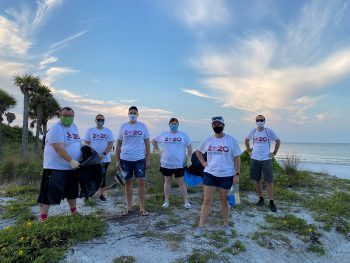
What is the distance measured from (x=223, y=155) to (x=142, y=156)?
60.9 inches

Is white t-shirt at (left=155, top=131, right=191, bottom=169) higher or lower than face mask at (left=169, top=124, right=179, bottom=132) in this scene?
lower

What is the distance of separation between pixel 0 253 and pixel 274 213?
197 inches

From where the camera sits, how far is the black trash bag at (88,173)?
16.1 ft

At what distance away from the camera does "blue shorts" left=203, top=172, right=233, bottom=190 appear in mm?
4875

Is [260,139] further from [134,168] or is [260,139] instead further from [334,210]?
[134,168]

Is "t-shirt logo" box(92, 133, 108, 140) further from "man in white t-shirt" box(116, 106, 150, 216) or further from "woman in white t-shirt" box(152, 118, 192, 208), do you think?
"woman in white t-shirt" box(152, 118, 192, 208)

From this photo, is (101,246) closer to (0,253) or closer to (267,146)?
(0,253)

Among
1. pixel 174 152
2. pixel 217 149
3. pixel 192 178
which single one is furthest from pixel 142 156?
pixel 192 178

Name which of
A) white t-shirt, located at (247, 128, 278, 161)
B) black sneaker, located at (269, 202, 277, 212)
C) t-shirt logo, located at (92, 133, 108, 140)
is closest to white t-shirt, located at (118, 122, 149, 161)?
t-shirt logo, located at (92, 133, 108, 140)

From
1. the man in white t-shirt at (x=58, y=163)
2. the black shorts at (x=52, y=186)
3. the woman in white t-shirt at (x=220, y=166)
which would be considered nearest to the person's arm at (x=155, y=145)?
the woman in white t-shirt at (x=220, y=166)

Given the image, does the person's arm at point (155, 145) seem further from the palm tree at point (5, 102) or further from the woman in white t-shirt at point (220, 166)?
the palm tree at point (5, 102)

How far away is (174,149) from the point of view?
244 inches

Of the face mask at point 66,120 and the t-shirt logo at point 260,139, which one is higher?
the face mask at point 66,120

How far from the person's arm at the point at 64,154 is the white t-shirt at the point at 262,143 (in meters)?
3.82
